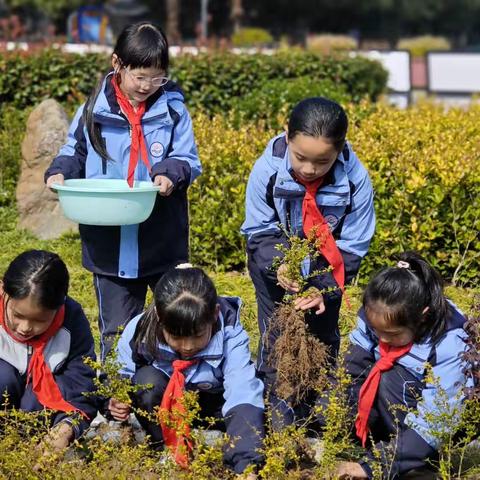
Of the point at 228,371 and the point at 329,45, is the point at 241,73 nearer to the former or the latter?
the point at 329,45

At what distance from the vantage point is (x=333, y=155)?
10.6 ft

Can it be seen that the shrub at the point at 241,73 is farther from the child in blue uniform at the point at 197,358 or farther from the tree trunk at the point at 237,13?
the tree trunk at the point at 237,13

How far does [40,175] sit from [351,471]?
14.6 feet

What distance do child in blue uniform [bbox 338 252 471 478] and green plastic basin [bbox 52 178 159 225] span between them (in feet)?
2.80

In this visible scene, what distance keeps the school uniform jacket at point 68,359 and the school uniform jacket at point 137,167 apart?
316 mm

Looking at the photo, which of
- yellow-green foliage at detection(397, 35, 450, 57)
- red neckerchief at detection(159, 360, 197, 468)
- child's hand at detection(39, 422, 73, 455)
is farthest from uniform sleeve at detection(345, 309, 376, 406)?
yellow-green foliage at detection(397, 35, 450, 57)

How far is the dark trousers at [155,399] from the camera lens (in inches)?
129

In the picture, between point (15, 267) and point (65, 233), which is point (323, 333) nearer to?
point (15, 267)

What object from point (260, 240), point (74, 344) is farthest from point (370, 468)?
point (74, 344)

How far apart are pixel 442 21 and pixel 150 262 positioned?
3180 centimetres

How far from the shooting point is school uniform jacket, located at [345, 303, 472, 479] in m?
3.04

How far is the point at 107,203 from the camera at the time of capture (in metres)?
3.37

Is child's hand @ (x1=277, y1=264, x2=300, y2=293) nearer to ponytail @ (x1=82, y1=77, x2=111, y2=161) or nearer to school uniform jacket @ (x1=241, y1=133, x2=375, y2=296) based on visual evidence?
school uniform jacket @ (x1=241, y1=133, x2=375, y2=296)

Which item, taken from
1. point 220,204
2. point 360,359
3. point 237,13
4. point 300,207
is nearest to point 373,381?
point 360,359
